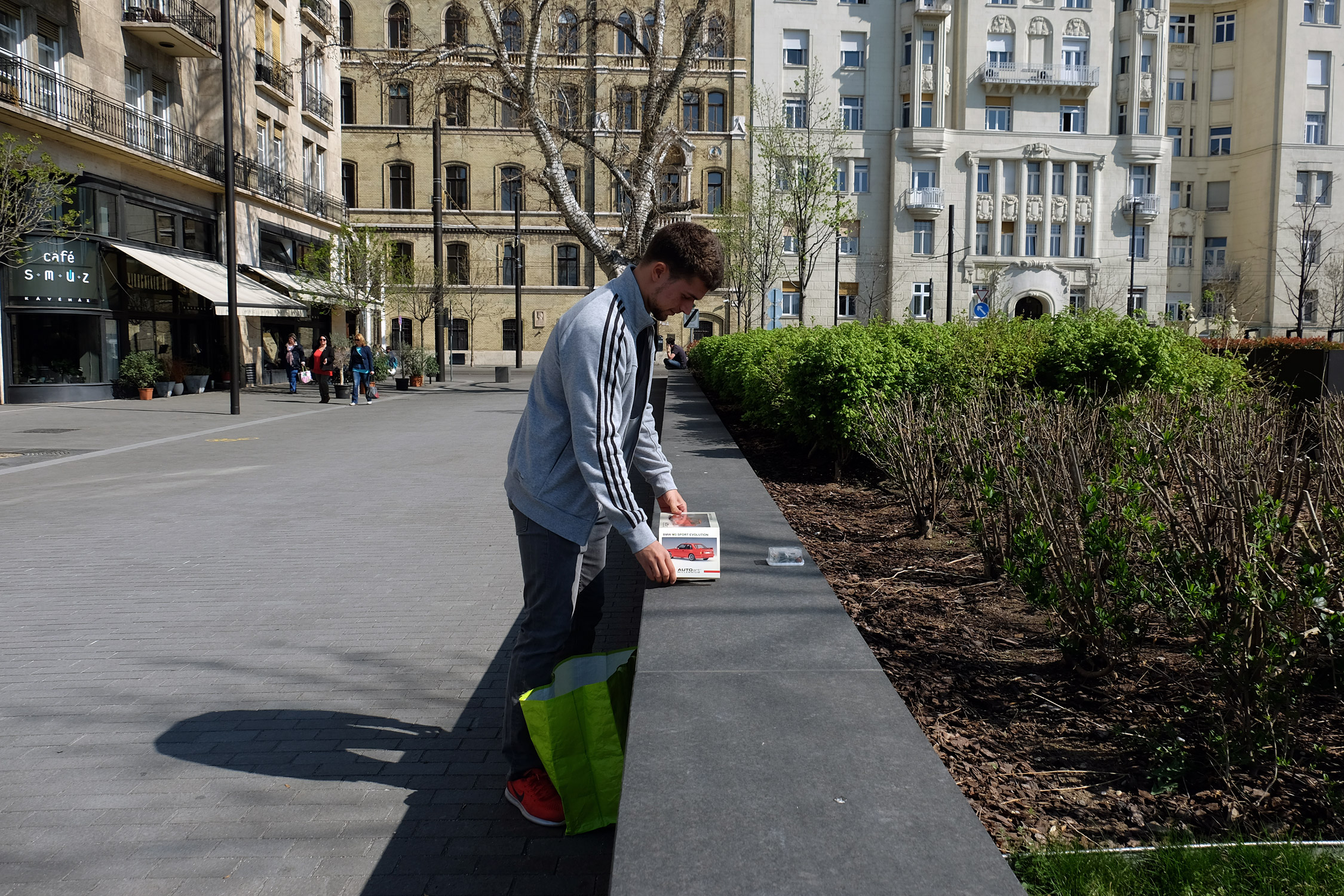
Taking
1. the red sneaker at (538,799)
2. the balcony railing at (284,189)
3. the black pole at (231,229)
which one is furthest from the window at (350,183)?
the red sneaker at (538,799)

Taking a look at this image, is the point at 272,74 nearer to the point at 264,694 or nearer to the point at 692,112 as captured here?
the point at 692,112

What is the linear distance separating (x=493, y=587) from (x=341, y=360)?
22104 mm

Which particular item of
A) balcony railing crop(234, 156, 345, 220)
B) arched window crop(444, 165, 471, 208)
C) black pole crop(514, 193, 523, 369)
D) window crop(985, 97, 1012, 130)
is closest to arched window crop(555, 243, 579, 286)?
black pole crop(514, 193, 523, 369)

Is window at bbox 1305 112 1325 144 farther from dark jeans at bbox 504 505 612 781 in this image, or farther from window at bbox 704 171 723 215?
dark jeans at bbox 504 505 612 781

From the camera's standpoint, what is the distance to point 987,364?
29.6 ft

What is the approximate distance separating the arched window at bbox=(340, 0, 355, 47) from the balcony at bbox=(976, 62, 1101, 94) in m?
33.6

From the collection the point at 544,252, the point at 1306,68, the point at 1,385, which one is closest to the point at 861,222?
the point at 544,252

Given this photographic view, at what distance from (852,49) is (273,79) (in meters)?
35.1

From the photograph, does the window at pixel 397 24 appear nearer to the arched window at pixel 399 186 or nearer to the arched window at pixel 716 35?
the arched window at pixel 399 186

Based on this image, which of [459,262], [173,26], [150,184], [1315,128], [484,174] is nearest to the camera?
[173,26]

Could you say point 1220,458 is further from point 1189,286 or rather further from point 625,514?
point 1189,286

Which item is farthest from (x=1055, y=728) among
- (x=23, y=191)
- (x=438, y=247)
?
(x=438, y=247)

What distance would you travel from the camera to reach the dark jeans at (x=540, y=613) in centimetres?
339

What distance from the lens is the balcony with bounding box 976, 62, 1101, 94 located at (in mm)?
58500
